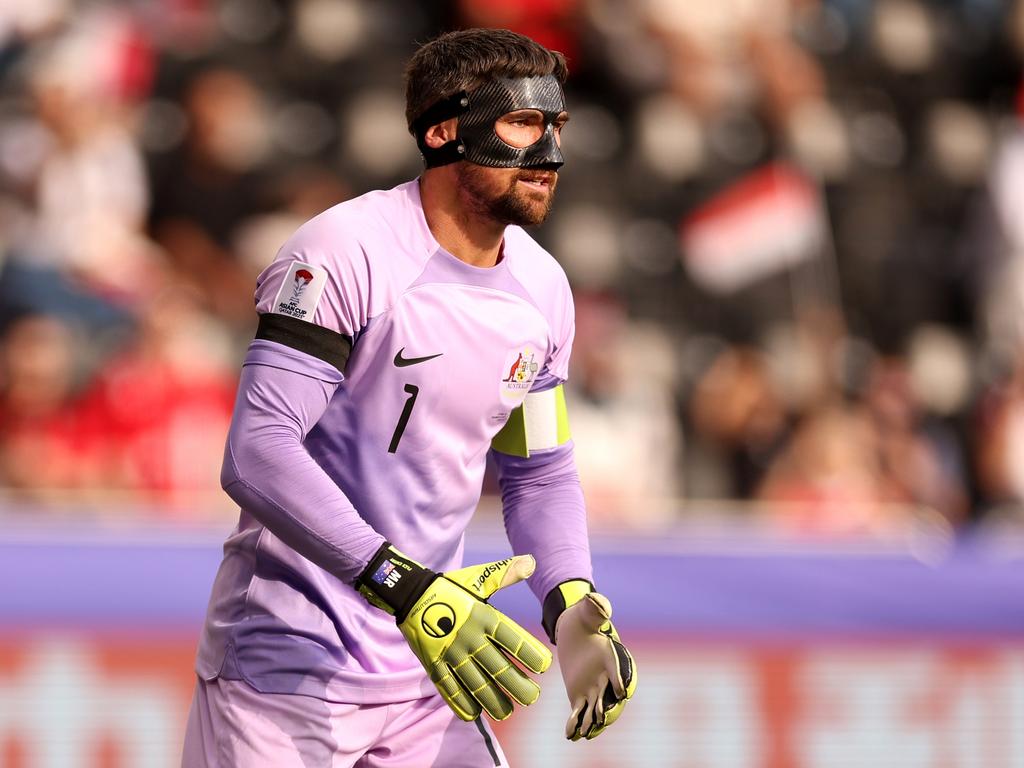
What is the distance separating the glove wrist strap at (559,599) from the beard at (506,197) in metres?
0.78

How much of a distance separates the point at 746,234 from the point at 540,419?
233 inches

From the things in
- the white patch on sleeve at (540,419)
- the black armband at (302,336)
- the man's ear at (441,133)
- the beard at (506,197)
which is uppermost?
the man's ear at (441,133)

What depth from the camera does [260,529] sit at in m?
3.19

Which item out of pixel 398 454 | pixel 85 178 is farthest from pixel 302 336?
pixel 85 178

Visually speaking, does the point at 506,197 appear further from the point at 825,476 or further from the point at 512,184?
the point at 825,476

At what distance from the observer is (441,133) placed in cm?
322

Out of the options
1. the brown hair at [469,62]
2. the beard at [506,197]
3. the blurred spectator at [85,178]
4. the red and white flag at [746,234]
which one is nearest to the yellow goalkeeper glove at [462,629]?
the beard at [506,197]

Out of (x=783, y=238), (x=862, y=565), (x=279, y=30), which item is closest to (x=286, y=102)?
(x=279, y=30)

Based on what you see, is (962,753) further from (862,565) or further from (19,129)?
(19,129)

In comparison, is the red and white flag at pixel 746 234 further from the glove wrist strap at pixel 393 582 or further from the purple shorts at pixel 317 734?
the glove wrist strap at pixel 393 582

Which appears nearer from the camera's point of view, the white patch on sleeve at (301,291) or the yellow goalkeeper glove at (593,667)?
the white patch on sleeve at (301,291)

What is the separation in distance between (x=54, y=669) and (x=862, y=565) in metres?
2.88

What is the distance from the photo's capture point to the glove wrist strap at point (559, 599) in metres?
3.30

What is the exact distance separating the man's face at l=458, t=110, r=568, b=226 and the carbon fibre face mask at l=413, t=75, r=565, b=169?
12 mm
